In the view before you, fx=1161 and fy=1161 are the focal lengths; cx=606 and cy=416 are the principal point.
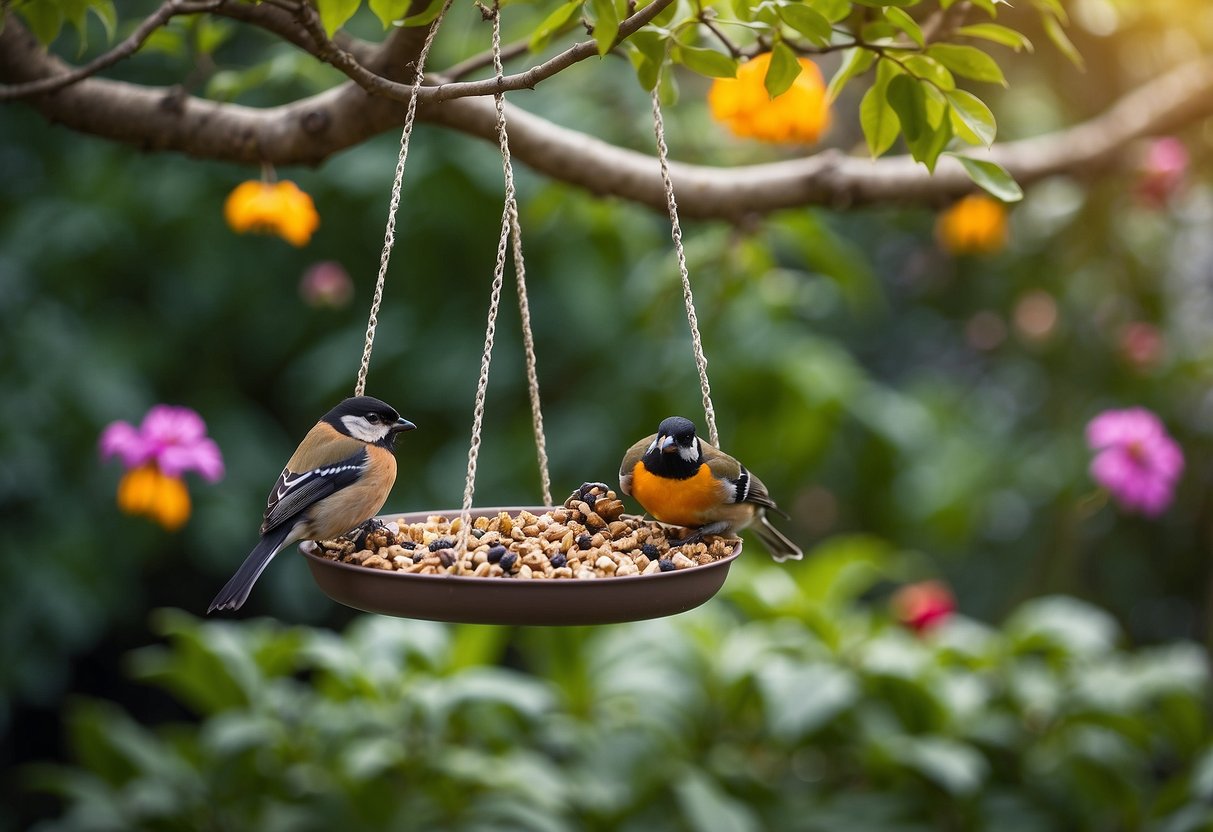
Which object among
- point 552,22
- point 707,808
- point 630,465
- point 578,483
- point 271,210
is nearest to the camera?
point 552,22

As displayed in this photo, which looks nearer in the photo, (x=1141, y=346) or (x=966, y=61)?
(x=966, y=61)

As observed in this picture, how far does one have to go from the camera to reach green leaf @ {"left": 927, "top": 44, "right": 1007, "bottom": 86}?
2.10 metres

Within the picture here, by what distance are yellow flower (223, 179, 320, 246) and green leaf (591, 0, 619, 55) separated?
173cm

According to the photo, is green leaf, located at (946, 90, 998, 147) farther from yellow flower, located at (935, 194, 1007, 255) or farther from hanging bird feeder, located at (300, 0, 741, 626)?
yellow flower, located at (935, 194, 1007, 255)

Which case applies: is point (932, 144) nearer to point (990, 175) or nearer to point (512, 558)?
point (990, 175)

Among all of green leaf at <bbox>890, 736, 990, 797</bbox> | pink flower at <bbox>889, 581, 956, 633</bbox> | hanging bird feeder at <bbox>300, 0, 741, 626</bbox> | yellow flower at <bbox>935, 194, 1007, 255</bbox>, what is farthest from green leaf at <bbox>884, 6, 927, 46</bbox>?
pink flower at <bbox>889, 581, 956, 633</bbox>

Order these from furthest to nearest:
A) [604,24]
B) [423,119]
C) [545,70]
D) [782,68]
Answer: [423,119] → [782,68] → [545,70] → [604,24]

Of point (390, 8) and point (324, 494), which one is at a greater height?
point (390, 8)

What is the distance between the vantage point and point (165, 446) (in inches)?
129

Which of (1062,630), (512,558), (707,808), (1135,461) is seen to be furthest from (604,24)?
(1062,630)

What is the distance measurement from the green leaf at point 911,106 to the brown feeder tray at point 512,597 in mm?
905

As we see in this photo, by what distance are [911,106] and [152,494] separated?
2267mm

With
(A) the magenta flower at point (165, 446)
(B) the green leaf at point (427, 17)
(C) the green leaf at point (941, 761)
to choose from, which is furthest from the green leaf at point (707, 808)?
(B) the green leaf at point (427, 17)

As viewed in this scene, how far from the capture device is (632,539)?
2443mm
